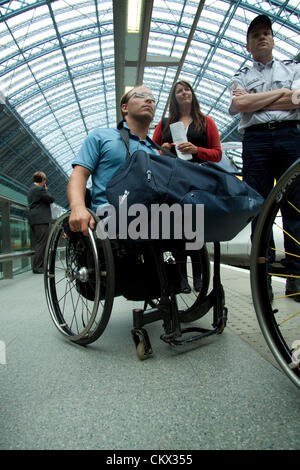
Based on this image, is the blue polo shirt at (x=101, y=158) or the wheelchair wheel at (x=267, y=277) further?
the blue polo shirt at (x=101, y=158)

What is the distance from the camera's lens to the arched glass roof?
14.5 metres

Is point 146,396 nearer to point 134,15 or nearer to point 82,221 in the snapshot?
point 82,221

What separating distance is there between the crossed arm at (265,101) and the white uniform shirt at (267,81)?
4 cm

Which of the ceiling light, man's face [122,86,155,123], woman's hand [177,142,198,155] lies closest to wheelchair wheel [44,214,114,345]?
man's face [122,86,155,123]

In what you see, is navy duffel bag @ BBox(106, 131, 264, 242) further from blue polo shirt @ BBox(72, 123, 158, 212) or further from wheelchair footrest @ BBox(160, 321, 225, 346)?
wheelchair footrest @ BBox(160, 321, 225, 346)

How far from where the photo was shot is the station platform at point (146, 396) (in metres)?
0.91

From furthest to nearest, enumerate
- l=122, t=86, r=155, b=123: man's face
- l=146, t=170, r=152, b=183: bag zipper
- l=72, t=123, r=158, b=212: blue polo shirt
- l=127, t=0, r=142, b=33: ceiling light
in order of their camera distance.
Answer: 1. l=127, t=0, r=142, b=33: ceiling light
2. l=122, t=86, r=155, b=123: man's face
3. l=72, t=123, r=158, b=212: blue polo shirt
4. l=146, t=170, r=152, b=183: bag zipper

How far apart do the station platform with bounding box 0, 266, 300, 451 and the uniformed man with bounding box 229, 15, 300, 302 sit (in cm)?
86

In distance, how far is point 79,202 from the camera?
160 cm

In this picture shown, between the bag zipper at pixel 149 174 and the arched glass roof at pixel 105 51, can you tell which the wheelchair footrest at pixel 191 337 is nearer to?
the bag zipper at pixel 149 174

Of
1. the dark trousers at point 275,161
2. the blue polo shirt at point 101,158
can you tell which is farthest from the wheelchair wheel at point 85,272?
the dark trousers at point 275,161

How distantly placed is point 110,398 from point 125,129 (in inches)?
52.8
